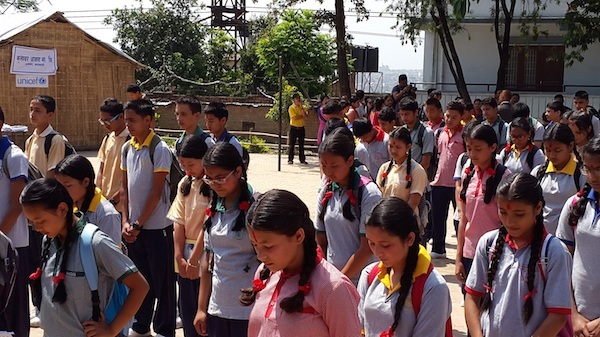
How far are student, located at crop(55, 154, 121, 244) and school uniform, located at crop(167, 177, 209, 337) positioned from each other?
687mm

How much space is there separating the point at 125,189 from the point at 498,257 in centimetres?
361

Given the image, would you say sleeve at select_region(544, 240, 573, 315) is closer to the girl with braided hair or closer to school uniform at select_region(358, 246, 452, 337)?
the girl with braided hair

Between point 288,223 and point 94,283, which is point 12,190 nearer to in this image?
point 94,283

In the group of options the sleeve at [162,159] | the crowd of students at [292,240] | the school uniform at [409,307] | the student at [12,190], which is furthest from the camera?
the sleeve at [162,159]

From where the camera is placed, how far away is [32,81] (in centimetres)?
1906

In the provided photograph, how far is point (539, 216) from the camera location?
3.60m

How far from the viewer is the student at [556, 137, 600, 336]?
4.19 m

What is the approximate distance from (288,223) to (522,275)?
1215 millimetres

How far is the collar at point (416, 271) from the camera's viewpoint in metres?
3.29

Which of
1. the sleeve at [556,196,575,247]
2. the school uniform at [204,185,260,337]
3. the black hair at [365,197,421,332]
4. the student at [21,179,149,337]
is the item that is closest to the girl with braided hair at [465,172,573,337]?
the black hair at [365,197,421,332]

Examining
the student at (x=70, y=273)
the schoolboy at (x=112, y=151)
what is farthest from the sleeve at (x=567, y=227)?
the schoolboy at (x=112, y=151)

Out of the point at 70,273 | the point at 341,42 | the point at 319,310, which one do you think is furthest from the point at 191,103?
the point at 341,42

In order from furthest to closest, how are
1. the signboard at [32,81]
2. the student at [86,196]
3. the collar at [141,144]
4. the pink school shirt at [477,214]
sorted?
the signboard at [32,81], the collar at [141,144], the pink school shirt at [477,214], the student at [86,196]

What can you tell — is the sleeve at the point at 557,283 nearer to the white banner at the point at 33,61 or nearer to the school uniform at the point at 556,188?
the school uniform at the point at 556,188
